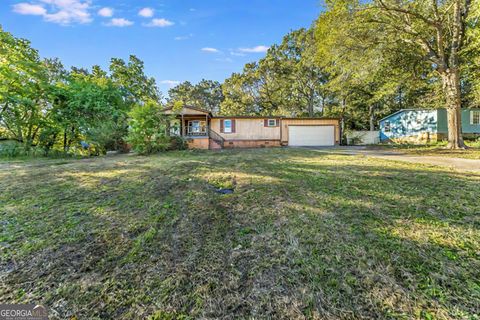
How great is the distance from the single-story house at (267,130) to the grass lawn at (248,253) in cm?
1291

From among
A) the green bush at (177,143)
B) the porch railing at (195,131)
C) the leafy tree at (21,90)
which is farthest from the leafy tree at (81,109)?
the porch railing at (195,131)

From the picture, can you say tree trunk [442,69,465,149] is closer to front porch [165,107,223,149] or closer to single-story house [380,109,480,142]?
single-story house [380,109,480,142]

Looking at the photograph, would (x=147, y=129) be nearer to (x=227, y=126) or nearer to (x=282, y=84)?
(x=227, y=126)

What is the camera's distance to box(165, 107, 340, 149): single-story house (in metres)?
16.4

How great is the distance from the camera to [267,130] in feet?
54.2

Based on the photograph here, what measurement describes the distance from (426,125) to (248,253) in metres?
22.0

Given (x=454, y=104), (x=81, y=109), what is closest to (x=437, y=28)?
(x=454, y=104)

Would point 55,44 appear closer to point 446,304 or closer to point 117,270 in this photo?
point 117,270

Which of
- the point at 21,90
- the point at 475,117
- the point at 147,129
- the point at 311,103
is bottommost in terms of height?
the point at 147,129

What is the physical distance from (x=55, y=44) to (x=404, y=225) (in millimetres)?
17609

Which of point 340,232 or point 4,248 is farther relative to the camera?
point 340,232

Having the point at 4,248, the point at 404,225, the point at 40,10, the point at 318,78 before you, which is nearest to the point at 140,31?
the point at 40,10

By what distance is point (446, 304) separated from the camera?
4.43 feet

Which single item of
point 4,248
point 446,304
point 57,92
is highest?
point 57,92
